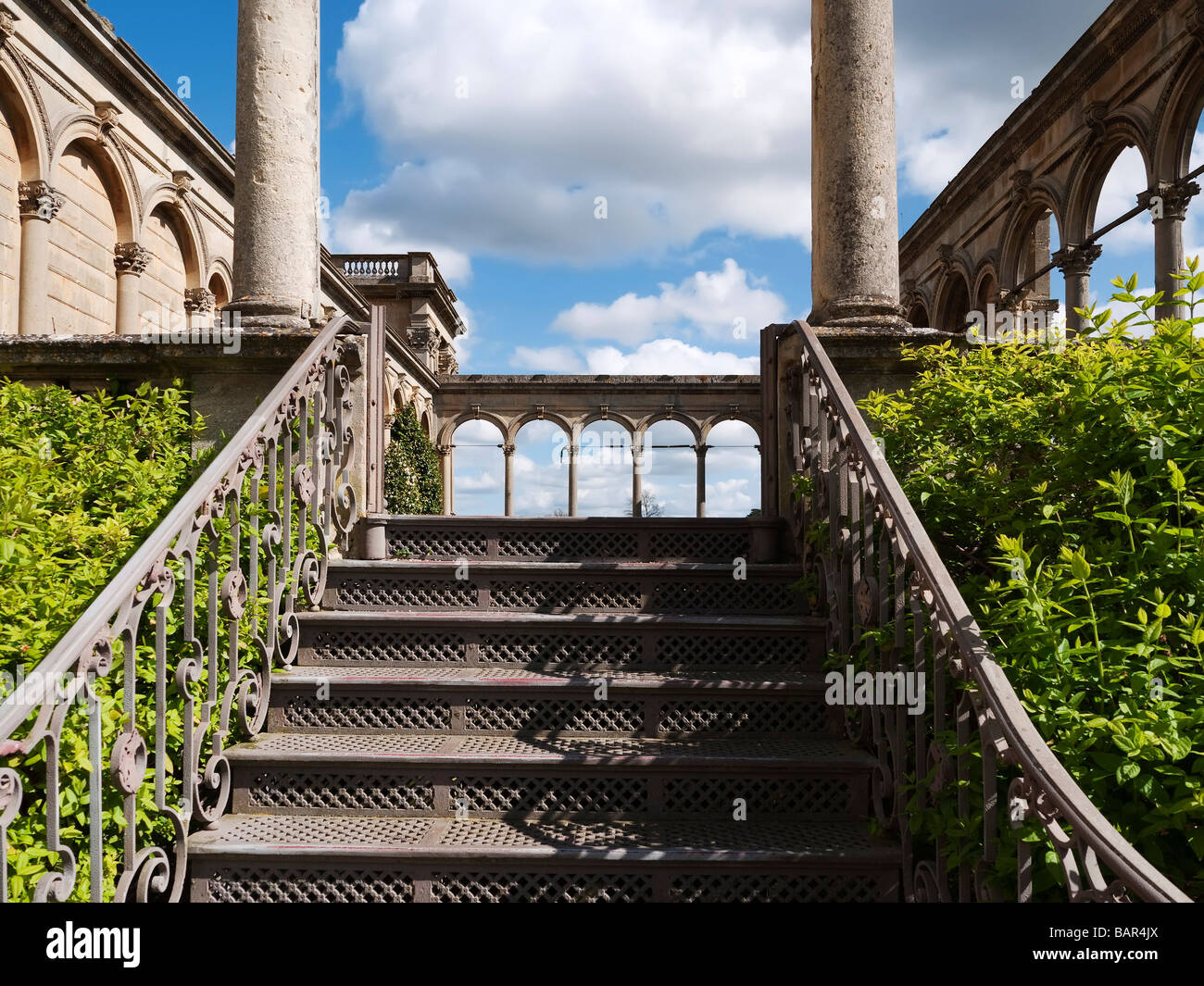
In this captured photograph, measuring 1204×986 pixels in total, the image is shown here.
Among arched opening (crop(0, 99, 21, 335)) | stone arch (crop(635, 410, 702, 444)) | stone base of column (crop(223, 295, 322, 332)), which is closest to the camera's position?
stone base of column (crop(223, 295, 322, 332))

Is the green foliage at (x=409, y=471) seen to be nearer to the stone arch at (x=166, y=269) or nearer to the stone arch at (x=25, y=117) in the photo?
the stone arch at (x=25, y=117)

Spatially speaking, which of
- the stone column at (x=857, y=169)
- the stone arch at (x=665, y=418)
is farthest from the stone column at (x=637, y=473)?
the stone column at (x=857, y=169)

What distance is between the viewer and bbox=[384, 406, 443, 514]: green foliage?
9.09 metres

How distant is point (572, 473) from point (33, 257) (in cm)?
1332

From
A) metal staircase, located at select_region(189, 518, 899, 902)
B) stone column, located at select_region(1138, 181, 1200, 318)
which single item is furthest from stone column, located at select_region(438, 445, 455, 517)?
metal staircase, located at select_region(189, 518, 899, 902)

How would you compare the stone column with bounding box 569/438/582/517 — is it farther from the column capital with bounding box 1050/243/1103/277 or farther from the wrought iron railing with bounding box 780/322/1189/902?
the wrought iron railing with bounding box 780/322/1189/902

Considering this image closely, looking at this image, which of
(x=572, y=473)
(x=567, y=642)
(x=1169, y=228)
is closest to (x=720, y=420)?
(x=572, y=473)

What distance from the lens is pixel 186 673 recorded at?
3.05 m

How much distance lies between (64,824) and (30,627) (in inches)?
26.0

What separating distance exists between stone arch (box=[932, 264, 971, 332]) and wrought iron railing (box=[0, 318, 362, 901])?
20.6m

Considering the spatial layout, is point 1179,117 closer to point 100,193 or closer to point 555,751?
point 555,751

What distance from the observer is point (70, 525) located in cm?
355

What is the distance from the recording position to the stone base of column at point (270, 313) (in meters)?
5.20
